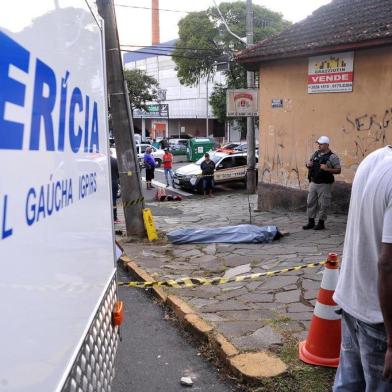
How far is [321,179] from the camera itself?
9438 millimetres

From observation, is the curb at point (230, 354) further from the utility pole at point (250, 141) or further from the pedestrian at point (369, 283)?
the utility pole at point (250, 141)

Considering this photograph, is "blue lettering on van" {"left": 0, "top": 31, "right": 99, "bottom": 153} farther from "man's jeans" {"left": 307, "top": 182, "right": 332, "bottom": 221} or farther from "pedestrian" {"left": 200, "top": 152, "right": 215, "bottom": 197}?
"pedestrian" {"left": 200, "top": 152, "right": 215, "bottom": 197}

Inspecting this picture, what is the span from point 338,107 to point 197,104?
46.5 metres

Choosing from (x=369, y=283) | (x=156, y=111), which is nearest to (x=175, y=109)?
(x=156, y=111)

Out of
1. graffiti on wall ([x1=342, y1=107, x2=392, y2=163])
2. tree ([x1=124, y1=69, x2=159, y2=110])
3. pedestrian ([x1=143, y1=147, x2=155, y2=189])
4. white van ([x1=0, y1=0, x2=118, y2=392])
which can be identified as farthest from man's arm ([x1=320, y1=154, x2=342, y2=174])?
tree ([x1=124, y1=69, x2=159, y2=110])

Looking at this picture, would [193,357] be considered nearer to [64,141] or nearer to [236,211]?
[64,141]

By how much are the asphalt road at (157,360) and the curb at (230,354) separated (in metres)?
0.12

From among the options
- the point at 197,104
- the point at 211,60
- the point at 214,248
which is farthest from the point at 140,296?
the point at 197,104

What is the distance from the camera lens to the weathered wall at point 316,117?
10.0 meters

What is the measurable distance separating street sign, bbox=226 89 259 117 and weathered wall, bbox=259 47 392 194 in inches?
15.9

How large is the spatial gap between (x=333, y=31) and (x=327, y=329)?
8.98 m

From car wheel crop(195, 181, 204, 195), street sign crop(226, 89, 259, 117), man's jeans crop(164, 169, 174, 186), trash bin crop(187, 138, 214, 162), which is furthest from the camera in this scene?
trash bin crop(187, 138, 214, 162)

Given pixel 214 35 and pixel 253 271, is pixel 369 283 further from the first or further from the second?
pixel 214 35

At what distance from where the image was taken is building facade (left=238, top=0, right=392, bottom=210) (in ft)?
32.9
